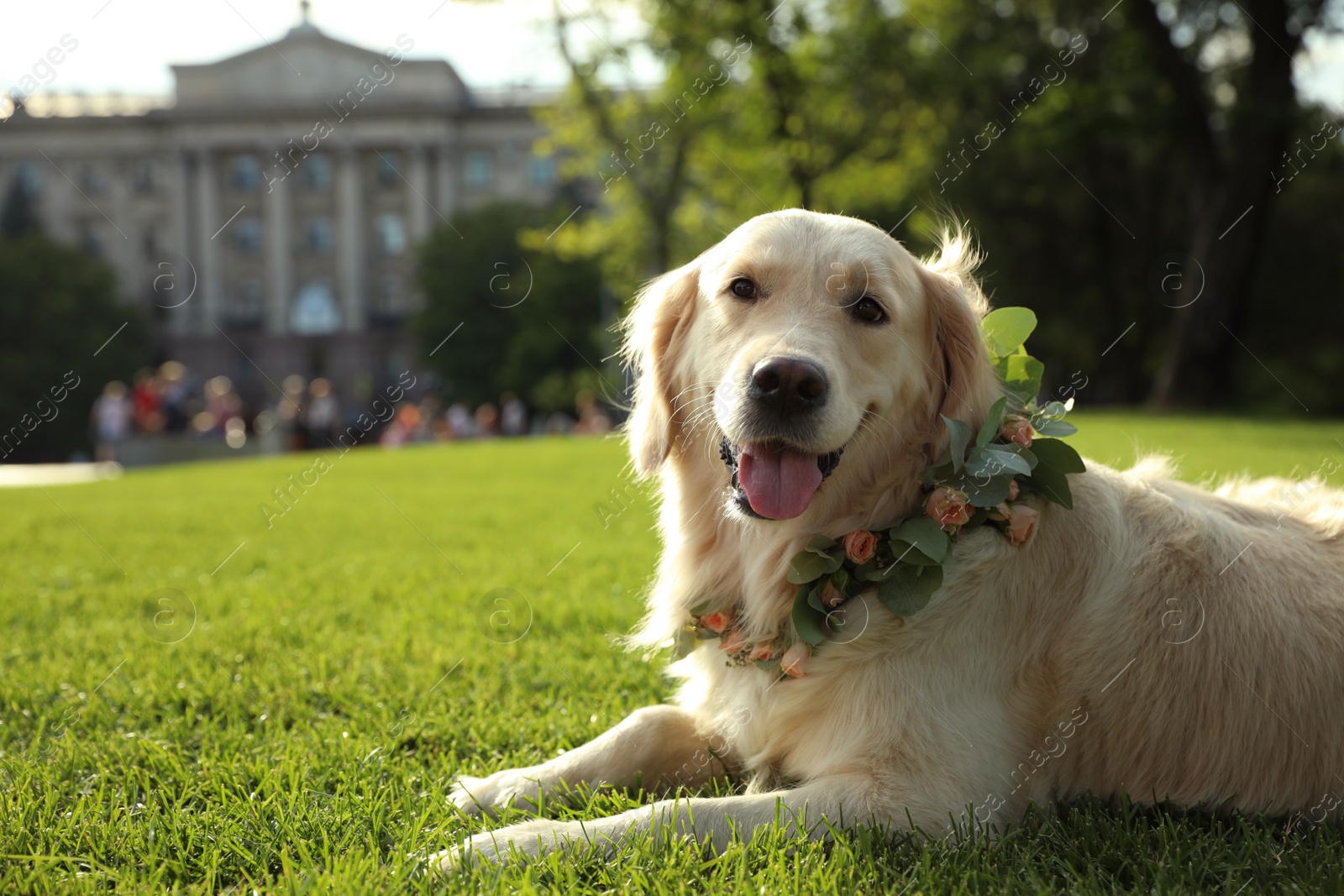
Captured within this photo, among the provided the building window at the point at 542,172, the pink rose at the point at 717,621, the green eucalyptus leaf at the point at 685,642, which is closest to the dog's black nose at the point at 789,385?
the pink rose at the point at 717,621

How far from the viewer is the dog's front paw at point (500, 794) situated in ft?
9.21

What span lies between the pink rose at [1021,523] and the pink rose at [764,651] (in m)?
0.77

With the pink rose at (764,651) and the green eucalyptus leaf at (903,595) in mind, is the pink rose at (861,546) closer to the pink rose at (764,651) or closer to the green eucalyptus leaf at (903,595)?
the green eucalyptus leaf at (903,595)

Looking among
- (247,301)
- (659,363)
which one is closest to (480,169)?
(247,301)

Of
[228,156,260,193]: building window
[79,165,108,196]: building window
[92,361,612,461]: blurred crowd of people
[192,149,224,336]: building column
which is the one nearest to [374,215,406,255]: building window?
[228,156,260,193]: building window

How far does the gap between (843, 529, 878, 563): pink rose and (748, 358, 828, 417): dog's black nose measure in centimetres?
41

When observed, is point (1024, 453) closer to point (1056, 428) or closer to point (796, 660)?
point (1056, 428)

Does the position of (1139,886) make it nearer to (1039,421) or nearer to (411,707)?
(1039,421)

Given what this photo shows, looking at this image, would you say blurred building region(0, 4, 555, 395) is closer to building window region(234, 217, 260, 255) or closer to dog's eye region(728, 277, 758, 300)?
building window region(234, 217, 260, 255)

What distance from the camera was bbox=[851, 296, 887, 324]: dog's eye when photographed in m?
2.96

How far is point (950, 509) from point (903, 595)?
291 mm

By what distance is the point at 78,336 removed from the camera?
180 feet

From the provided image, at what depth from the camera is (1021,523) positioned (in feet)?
9.04

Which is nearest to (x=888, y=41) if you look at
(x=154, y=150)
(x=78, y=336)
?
(x=78, y=336)
